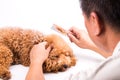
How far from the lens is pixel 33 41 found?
4.07ft

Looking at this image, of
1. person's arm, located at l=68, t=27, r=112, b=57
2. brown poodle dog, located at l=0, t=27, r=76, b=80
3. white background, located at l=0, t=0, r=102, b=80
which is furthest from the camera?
white background, located at l=0, t=0, r=102, b=80

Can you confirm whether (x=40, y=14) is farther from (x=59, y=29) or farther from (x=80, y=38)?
(x=80, y=38)

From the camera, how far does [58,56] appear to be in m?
1.18

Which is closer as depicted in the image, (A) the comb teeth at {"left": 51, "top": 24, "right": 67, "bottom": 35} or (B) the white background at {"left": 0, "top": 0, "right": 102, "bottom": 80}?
(A) the comb teeth at {"left": 51, "top": 24, "right": 67, "bottom": 35}

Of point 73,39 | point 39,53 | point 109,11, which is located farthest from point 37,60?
point 109,11

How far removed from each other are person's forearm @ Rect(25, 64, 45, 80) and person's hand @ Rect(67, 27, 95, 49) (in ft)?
1.02

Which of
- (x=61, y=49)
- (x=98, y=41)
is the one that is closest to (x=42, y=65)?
(x=61, y=49)

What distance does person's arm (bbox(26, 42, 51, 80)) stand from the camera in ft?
3.50

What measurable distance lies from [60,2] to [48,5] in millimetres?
83

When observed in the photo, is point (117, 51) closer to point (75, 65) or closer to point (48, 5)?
point (75, 65)

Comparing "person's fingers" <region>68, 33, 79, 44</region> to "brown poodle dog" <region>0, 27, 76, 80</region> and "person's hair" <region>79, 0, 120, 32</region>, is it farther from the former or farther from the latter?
"person's hair" <region>79, 0, 120, 32</region>

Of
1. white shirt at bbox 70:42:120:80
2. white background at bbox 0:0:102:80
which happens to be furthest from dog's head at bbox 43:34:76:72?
white shirt at bbox 70:42:120:80

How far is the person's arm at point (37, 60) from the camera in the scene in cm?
107

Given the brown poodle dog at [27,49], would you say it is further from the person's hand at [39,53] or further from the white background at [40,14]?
the white background at [40,14]
